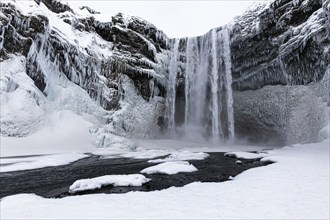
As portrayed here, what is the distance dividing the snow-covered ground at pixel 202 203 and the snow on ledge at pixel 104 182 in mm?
1653

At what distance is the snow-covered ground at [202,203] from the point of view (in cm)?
698

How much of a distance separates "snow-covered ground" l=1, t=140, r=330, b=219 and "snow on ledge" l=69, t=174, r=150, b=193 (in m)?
1.65

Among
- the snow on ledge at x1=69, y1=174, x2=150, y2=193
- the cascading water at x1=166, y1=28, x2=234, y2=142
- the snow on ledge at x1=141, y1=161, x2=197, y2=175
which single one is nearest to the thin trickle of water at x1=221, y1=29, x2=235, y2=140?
the cascading water at x1=166, y1=28, x2=234, y2=142

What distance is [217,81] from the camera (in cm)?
3938

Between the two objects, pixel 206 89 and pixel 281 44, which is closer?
pixel 281 44

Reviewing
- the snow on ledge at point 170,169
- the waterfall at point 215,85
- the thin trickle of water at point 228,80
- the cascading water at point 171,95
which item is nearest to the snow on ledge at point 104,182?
the snow on ledge at point 170,169

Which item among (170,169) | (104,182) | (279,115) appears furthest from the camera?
(279,115)

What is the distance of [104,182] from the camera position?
11281mm

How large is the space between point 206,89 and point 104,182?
31.6 meters

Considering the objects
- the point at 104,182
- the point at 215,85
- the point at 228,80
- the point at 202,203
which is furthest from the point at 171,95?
the point at 202,203

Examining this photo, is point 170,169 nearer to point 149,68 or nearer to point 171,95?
point 149,68

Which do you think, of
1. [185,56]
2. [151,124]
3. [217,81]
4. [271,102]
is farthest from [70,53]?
[271,102]

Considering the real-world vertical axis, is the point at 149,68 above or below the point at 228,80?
above

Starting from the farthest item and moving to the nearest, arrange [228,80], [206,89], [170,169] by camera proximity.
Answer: [206,89] → [228,80] → [170,169]
